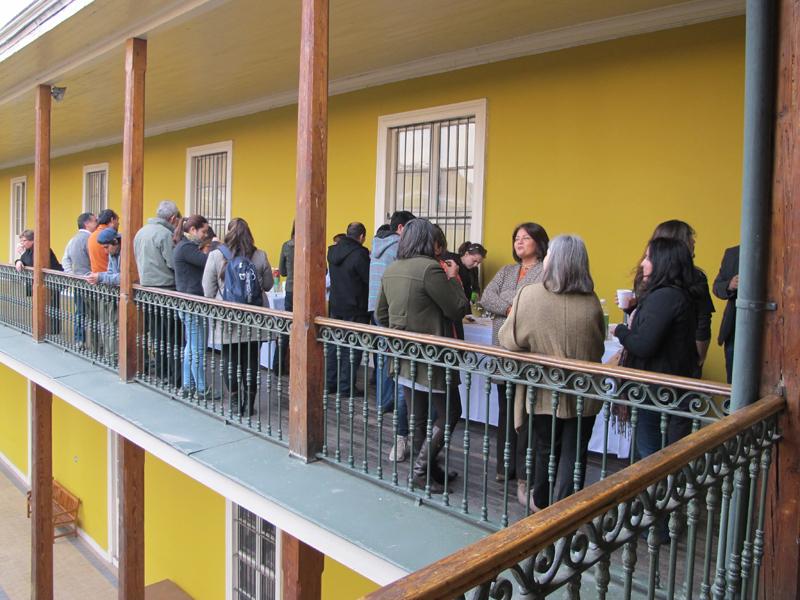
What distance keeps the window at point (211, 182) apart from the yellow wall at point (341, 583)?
6149 millimetres

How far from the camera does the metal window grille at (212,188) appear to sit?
11516mm

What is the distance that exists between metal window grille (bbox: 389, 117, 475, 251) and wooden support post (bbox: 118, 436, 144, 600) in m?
4.22

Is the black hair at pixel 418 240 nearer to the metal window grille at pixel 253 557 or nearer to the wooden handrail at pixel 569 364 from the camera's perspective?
the wooden handrail at pixel 569 364

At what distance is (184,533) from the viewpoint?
10328mm

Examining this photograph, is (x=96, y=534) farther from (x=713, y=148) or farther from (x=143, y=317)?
(x=713, y=148)

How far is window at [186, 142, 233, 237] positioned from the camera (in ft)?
37.3

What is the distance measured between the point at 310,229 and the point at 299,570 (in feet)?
8.10

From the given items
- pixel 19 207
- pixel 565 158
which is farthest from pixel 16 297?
pixel 19 207

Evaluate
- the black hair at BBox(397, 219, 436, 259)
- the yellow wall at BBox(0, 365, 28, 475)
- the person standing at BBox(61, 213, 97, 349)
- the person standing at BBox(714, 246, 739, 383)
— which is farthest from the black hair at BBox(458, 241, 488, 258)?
the yellow wall at BBox(0, 365, 28, 475)

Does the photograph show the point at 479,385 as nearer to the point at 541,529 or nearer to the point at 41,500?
the point at 541,529

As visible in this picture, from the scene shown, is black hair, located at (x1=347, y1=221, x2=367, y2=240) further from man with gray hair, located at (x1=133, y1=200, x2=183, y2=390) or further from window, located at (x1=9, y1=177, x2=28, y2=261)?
window, located at (x1=9, y1=177, x2=28, y2=261)

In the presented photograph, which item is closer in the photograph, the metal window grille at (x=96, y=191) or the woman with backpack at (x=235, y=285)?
the woman with backpack at (x=235, y=285)

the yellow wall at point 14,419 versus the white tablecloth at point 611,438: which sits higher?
the white tablecloth at point 611,438

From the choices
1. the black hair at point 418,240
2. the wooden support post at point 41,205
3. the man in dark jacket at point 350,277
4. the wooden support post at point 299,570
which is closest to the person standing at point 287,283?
the man in dark jacket at point 350,277
